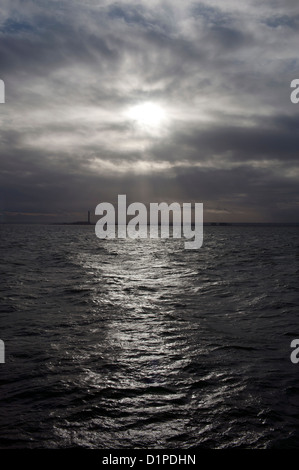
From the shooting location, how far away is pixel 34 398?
6957mm

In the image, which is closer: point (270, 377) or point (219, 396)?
point (219, 396)

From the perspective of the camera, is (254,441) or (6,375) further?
(6,375)

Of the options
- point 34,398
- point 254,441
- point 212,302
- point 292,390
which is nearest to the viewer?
point 254,441

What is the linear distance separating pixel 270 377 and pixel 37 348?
614 cm

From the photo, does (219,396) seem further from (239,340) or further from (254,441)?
(239,340)

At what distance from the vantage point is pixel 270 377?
317 inches

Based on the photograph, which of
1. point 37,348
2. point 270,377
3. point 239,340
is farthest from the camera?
point 239,340

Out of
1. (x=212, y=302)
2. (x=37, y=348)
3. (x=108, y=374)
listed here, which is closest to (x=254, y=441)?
(x=108, y=374)

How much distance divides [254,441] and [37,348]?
20.8 feet
